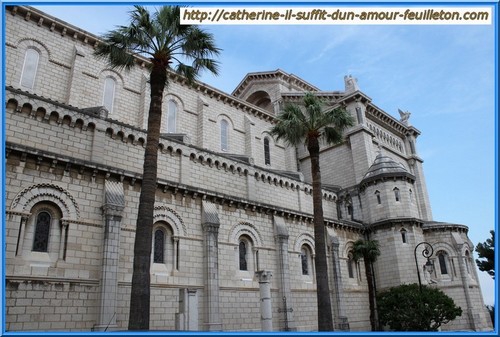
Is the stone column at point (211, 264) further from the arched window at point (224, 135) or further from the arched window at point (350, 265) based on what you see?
the arched window at point (224, 135)

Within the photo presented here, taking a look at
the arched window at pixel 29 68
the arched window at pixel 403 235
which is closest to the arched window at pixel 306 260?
the arched window at pixel 403 235

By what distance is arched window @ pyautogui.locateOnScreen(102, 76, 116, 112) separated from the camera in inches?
1074

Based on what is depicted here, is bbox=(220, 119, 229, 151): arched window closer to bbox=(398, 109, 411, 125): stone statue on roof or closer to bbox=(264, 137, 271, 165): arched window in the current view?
bbox=(264, 137, 271, 165): arched window

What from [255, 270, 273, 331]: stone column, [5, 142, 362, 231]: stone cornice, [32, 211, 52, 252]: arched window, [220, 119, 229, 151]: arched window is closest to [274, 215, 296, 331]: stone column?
[5, 142, 362, 231]: stone cornice

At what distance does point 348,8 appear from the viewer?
10211mm

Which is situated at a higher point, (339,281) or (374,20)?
(374,20)

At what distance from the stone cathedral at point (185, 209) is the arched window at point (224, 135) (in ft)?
0.40

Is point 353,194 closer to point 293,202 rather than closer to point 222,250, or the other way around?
point 293,202

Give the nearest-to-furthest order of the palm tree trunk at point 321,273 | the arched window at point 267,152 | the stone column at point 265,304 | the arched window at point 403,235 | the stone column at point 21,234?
the stone column at point 21,234, the palm tree trunk at point 321,273, the stone column at point 265,304, the arched window at point 403,235, the arched window at point 267,152

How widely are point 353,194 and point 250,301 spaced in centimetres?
1545

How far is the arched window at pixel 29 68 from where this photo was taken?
2367cm

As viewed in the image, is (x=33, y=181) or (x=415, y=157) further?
(x=415, y=157)

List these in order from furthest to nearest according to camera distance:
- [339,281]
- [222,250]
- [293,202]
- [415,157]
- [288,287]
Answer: [415,157], [293,202], [339,281], [288,287], [222,250]

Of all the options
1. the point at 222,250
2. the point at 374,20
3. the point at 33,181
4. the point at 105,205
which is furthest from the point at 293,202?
the point at 374,20
